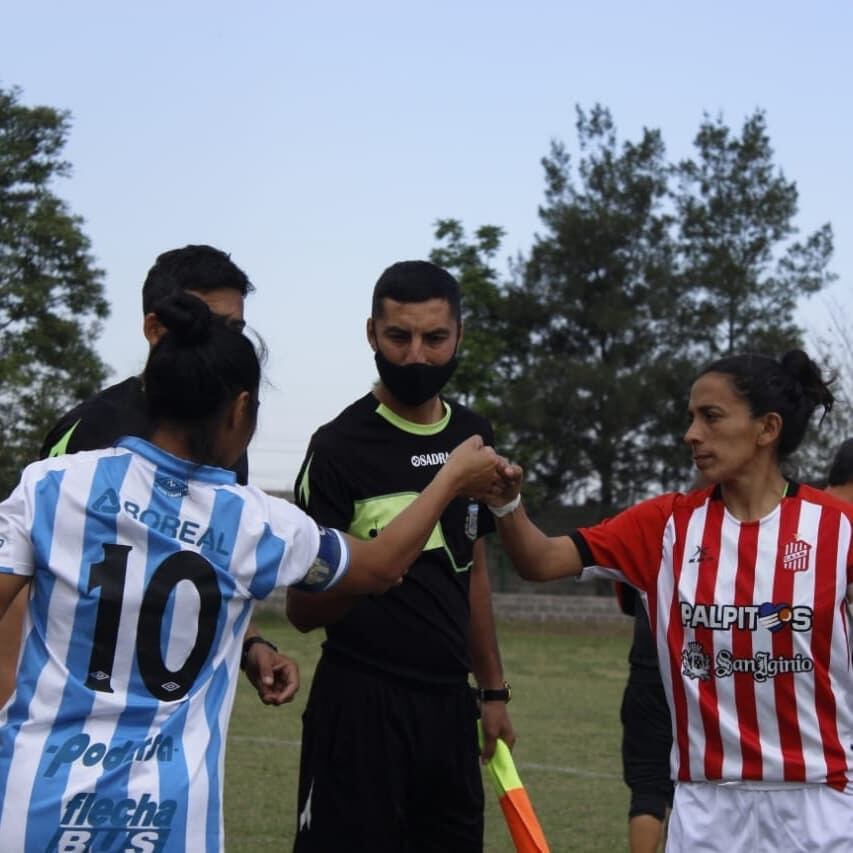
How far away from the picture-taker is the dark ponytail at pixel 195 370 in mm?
3438

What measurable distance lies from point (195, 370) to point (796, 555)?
74.1 inches

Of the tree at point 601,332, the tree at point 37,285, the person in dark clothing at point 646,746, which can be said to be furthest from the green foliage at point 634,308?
the person in dark clothing at point 646,746

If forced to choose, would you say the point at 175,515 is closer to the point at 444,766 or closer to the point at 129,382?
the point at 129,382

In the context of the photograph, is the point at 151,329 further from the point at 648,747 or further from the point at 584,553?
the point at 648,747

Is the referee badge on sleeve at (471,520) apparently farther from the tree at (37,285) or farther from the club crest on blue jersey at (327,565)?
the tree at (37,285)

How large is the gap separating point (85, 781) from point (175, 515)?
581mm

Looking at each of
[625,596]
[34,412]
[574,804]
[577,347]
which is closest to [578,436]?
[577,347]

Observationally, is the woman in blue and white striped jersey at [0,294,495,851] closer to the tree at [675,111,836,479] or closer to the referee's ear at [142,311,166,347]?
the referee's ear at [142,311,166,347]

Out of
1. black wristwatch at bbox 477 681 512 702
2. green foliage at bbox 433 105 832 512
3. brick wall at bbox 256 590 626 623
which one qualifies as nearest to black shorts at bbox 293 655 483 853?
black wristwatch at bbox 477 681 512 702

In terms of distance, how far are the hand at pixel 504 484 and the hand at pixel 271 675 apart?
0.76 m

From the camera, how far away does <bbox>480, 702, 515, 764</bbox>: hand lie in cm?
507

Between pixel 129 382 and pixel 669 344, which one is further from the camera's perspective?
pixel 669 344

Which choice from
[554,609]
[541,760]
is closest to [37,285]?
[554,609]

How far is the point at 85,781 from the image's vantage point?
327 centimetres
